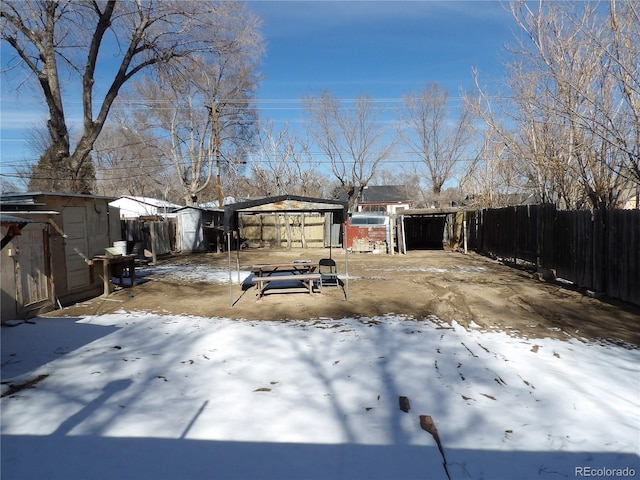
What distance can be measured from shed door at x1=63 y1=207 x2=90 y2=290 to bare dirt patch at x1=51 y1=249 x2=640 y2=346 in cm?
61

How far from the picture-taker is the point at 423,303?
28.0ft

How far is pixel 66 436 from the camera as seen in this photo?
3445 millimetres

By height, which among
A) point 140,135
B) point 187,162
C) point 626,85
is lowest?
point 626,85

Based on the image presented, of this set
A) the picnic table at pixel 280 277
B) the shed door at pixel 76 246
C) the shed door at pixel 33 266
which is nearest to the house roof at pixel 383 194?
the picnic table at pixel 280 277

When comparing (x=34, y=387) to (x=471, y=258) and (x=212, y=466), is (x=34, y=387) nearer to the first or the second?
(x=212, y=466)

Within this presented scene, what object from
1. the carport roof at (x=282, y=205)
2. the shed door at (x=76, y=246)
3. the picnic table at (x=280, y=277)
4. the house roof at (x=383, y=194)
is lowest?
the picnic table at (x=280, y=277)

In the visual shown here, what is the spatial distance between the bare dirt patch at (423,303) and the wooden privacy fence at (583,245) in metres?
0.43

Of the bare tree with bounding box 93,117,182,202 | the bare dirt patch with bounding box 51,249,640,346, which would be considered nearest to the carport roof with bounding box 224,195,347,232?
the bare dirt patch with bounding box 51,249,640,346

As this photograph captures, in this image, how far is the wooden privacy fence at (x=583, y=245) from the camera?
7801 millimetres

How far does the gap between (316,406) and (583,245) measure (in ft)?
27.0

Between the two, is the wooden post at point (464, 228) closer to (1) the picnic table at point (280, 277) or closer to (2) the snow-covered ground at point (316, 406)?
(1) the picnic table at point (280, 277)

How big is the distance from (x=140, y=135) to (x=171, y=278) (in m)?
28.9

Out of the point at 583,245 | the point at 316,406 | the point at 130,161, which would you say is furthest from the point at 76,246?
the point at 130,161

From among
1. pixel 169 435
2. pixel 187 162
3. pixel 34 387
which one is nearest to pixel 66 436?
pixel 169 435
